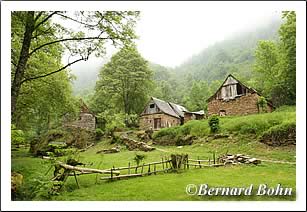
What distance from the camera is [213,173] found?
4.69m

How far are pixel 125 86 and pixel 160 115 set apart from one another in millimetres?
1385

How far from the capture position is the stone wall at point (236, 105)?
7098 mm

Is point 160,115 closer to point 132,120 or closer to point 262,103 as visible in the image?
point 132,120

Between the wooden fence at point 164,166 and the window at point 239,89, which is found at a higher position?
the window at point 239,89

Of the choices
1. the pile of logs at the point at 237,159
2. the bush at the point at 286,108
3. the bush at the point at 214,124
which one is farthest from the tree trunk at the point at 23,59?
the bush at the point at 286,108

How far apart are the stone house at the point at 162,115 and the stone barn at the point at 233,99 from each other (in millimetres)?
564

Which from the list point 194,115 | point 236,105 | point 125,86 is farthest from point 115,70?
point 236,105

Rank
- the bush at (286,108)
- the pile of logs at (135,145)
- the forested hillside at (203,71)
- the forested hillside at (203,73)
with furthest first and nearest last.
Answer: the pile of logs at (135,145), the forested hillside at (203,73), the forested hillside at (203,71), the bush at (286,108)

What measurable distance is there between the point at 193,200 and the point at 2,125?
3.13 m

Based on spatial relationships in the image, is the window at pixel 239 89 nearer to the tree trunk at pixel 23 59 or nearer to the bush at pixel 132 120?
the bush at pixel 132 120

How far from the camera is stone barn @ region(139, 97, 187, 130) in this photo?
299 inches

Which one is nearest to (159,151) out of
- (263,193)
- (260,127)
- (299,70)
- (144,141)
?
(144,141)

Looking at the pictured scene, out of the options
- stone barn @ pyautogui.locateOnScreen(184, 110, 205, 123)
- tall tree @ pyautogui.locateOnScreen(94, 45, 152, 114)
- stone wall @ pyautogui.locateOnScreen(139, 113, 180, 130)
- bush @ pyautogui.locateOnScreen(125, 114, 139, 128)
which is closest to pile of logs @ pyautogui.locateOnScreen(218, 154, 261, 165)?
stone barn @ pyautogui.locateOnScreen(184, 110, 205, 123)

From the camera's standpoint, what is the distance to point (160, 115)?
833 cm
